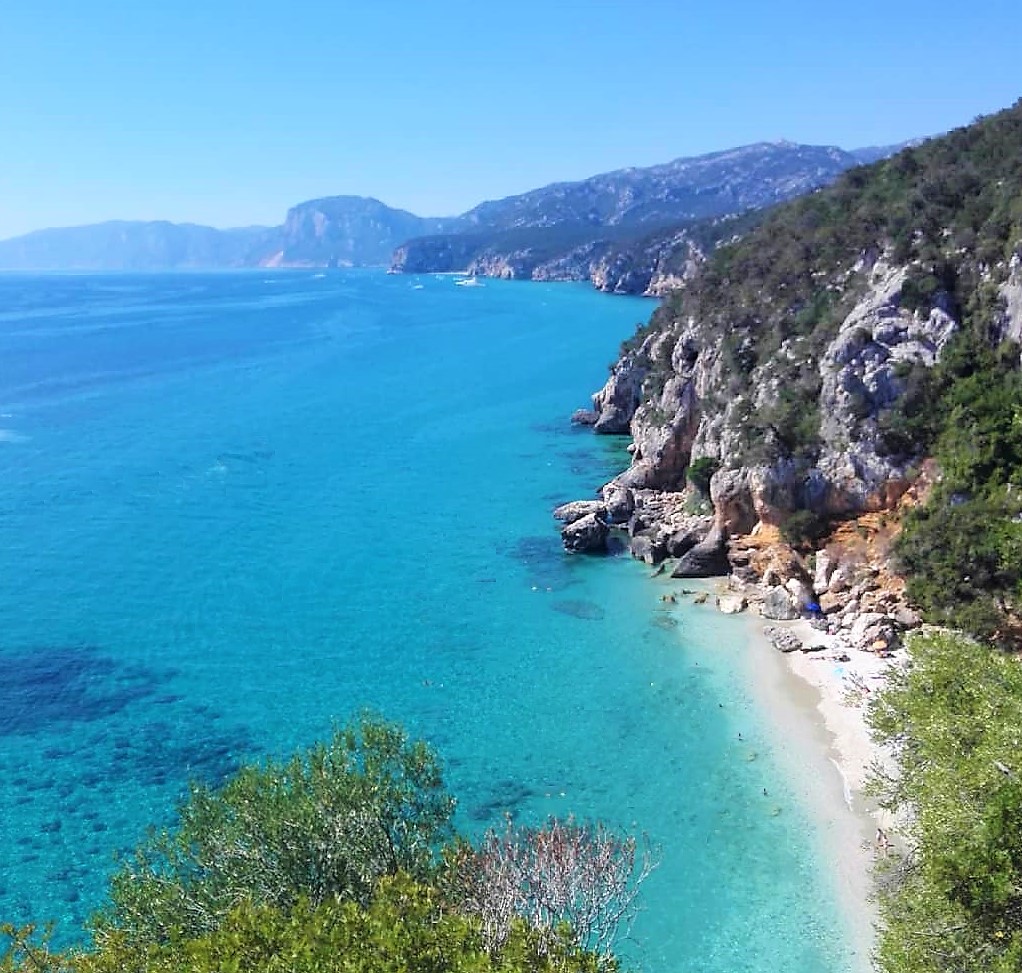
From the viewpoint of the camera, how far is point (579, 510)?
5266cm

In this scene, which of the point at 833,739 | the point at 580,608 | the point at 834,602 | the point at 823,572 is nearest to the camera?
the point at 833,739

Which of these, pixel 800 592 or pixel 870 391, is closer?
pixel 800 592

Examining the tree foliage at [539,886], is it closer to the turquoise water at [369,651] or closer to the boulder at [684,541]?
the turquoise water at [369,651]

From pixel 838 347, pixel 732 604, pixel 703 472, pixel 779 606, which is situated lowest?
pixel 732 604

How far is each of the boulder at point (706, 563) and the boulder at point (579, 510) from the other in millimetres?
8327

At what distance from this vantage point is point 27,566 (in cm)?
4781

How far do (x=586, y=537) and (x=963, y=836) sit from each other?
32.6 m

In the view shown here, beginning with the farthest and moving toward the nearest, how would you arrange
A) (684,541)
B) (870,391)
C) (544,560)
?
(544,560) → (684,541) → (870,391)

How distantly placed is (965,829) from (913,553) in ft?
70.6

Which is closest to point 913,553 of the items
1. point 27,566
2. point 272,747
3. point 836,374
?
point 836,374

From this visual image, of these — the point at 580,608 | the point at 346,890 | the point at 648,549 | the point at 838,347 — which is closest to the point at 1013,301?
the point at 838,347

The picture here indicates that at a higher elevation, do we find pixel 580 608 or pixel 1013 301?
pixel 1013 301

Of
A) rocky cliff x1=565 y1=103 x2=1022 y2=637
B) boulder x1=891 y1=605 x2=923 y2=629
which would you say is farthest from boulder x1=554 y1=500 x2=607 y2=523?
boulder x1=891 y1=605 x2=923 y2=629

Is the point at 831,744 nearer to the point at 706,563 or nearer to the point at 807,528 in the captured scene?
the point at 807,528
